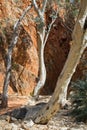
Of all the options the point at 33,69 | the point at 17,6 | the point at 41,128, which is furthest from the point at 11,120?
the point at 17,6

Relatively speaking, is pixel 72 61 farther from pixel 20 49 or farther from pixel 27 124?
pixel 20 49

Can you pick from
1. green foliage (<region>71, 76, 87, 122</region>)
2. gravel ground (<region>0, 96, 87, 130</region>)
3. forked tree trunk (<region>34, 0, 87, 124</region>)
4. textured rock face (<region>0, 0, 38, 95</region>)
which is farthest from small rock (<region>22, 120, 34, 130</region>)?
textured rock face (<region>0, 0, 38, 95</region>)

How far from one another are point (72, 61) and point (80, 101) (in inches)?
74.5

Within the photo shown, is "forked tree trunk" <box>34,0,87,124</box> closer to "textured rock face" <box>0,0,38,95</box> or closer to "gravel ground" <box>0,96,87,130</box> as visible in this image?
"gravel ground" <box>0,96,87,130</box>

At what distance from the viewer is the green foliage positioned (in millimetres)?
8469

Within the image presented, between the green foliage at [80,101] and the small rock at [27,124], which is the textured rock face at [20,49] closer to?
the green foliage at [80,101]

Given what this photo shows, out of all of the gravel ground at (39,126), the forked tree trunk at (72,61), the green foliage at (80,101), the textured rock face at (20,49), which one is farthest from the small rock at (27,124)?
the textured rock face at (20,49)

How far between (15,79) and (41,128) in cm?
1201

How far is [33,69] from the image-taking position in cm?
2116

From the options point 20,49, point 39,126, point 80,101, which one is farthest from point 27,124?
point 20,49

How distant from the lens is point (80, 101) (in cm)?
884

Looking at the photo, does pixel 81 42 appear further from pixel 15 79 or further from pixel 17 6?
pixel 17 6

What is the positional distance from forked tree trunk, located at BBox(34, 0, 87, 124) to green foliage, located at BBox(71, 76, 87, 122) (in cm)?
106

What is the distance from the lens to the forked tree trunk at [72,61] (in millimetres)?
7199
